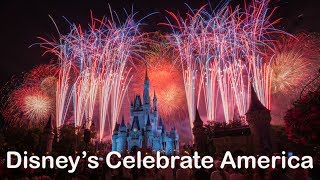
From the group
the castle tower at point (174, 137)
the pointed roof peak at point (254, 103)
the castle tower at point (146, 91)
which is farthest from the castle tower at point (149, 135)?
the pointed roof peak at point (254, 103)

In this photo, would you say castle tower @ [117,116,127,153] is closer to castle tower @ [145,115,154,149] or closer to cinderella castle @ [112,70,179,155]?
cinderella castle @ [112,70,179,155]

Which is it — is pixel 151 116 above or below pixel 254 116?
above

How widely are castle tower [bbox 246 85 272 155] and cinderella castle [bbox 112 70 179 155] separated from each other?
61.3 metres

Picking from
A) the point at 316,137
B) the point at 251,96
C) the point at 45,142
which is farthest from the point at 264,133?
the point at 45,142

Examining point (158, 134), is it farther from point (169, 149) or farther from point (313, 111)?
point (313, 111)

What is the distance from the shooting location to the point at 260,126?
3155cm

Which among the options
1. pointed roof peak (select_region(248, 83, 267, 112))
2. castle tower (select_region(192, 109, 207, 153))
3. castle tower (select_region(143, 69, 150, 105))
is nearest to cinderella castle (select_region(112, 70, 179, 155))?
castle tower (select_region(143, 69, 150, 105))

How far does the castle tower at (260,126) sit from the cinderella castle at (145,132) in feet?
201

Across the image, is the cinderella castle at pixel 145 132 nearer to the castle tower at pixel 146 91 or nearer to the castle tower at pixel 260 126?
the castle tower at pixel 146 91

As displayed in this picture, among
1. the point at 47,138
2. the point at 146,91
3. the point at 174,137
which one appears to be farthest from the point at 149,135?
the point at 47,138

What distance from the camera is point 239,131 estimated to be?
1375 inches

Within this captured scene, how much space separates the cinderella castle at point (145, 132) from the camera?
314 ft

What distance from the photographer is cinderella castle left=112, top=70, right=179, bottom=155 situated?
95688 mm

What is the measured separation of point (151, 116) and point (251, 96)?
240 feet
